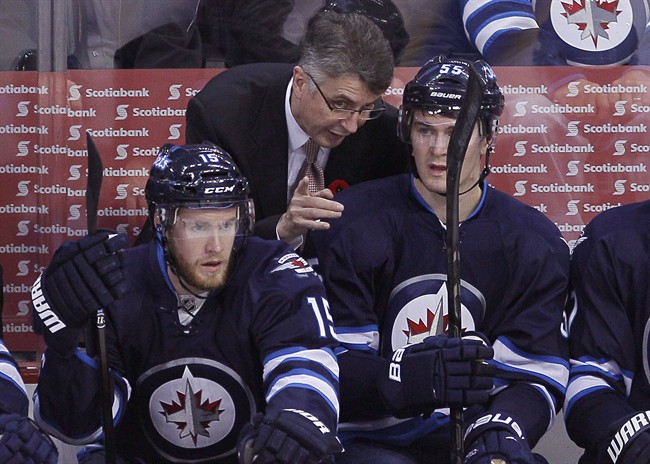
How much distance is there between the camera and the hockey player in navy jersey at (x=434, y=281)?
2783 millimetres

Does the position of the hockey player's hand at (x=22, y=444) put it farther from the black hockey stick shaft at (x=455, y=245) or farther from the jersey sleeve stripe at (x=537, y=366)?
the jersey sleeve stripe at (x=537, y=366)

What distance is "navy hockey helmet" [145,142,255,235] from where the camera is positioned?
8.79 ft

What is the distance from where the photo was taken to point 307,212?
9.56 feet

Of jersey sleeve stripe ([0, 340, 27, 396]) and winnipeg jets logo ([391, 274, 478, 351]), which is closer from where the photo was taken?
jersey sleeve stripe ([0, 340, 27, 396])

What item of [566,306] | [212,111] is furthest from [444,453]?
[212,111]

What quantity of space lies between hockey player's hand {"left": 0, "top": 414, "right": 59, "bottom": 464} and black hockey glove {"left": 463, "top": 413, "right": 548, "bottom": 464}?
0.83m

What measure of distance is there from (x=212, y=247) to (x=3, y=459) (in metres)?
0.63

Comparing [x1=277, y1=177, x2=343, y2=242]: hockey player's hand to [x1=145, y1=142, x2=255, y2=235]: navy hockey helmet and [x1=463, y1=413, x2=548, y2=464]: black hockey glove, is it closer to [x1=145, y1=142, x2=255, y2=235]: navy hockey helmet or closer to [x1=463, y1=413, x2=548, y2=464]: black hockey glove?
[x1=145, y1=142, x2=255, y2=235]: navy hockey helmet

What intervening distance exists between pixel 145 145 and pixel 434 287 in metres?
1.13

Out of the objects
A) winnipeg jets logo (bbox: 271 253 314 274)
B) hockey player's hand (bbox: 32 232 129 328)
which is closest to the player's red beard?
winnipeg jets logo (bbox: 271 253 314 274)

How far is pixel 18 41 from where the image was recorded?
3.58 meters

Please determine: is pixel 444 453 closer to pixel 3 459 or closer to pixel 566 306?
pixel 566 306

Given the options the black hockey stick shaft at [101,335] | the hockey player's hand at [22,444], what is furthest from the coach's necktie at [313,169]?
the hockey player's hand at [22,444]

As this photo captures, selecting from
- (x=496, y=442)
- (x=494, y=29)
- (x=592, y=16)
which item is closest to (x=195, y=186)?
(x=496, y=442)
